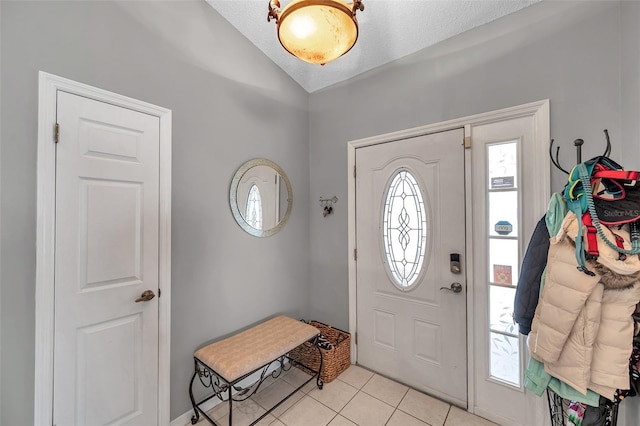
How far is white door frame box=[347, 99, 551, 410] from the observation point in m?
1.56

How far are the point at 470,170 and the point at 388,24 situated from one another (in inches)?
49.1

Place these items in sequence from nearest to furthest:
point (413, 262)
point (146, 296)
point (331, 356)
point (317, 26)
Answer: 1. point (317, 26)
2. point (146, 296)
3. point (413, 262)
4. point (331, 356)

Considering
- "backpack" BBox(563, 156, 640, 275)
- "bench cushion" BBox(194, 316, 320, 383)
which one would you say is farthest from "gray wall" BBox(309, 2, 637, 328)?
"bench cushion" BBox(194, 316, 320, 383)

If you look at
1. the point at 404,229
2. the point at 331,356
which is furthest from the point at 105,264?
the point at 404,229

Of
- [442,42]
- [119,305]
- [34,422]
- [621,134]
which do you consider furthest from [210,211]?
[621,134]

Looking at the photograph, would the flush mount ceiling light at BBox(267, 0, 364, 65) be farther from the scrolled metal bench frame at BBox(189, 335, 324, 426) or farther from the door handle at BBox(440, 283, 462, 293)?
the scrolled metal bench frame at BBox(189, 335, 324, 426)

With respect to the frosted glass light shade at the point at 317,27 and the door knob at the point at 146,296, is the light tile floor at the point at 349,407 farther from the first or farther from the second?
the frosted glass light shade at the point at 317,27

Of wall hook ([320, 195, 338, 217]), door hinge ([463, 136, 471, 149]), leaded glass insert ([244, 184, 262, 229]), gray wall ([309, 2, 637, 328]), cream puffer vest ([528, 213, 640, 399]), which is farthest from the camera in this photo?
wall hook ([320, 195, 338, 217])

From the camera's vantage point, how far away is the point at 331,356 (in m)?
2.19

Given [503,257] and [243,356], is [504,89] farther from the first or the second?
[243,356]

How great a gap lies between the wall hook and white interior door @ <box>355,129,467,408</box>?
0.27m

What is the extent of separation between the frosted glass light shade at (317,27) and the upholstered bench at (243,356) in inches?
72.2

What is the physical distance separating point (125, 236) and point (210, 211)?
546 mm

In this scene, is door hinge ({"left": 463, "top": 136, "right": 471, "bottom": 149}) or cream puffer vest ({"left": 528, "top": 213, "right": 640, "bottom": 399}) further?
door hinge ({"left": 463, "top": 136, "right": 471, "bottom": 149})
